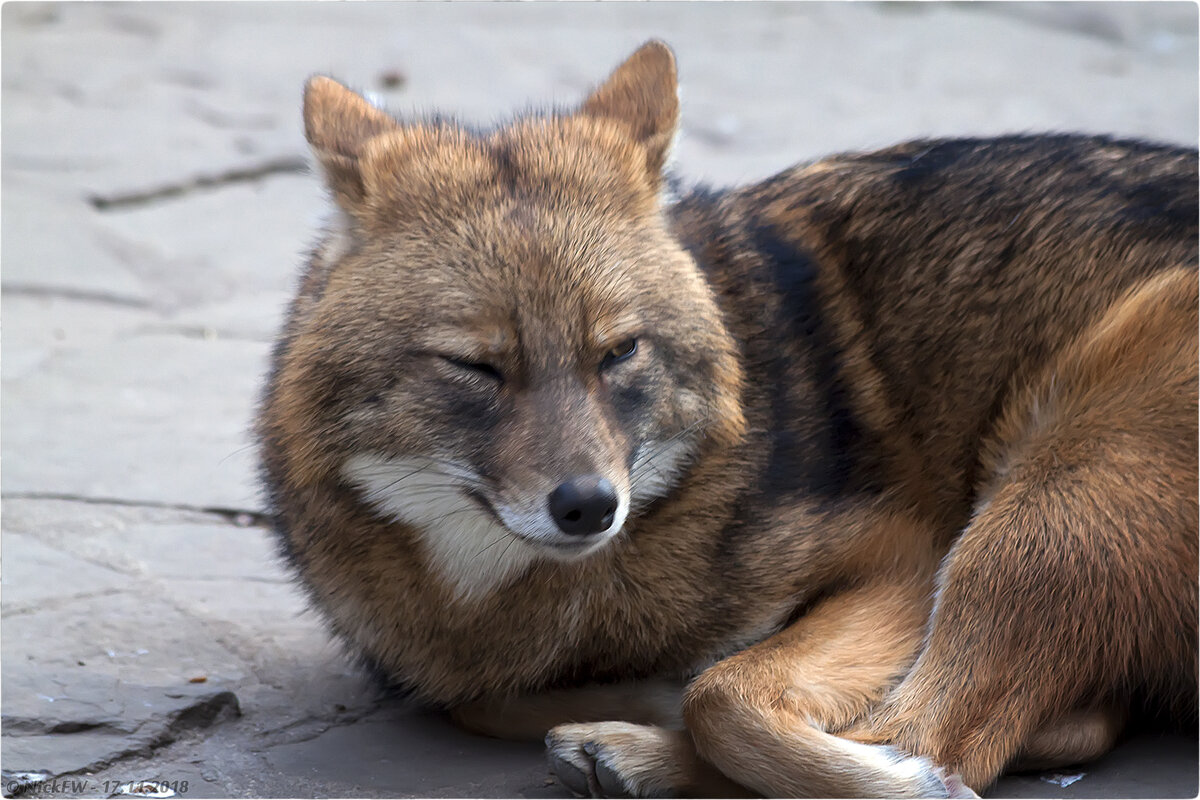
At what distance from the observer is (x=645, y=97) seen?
425 cm

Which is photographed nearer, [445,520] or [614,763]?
[614,763]

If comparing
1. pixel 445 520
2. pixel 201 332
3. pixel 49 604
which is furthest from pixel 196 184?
pixel 445 520

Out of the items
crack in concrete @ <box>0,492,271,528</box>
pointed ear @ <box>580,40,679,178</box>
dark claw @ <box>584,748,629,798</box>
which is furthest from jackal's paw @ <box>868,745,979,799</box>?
crack in concrete @ <box>0,492,271,528</box>

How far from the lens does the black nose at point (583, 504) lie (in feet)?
11.3

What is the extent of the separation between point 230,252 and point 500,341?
197 inches

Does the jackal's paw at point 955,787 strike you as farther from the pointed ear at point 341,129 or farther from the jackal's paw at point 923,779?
the pointed ear at point 341,129

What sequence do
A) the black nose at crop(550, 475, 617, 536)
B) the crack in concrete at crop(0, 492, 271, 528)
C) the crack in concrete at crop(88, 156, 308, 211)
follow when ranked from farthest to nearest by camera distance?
the crack in concrete at crop(88, 156, 308, 211) → the crack in concrete at crop(0, 492, 271, 528) → the black nose at crop(550, 475, 617, 536)

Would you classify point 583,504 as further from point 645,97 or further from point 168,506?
point 168,506

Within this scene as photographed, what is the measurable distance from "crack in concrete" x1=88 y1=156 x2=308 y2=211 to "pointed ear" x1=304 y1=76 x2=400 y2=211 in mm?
4447

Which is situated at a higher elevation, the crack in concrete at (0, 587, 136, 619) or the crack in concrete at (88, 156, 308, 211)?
the crack in concrete at (88, 156, 308, 211)

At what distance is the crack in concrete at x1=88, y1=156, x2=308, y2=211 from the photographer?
28.5ft

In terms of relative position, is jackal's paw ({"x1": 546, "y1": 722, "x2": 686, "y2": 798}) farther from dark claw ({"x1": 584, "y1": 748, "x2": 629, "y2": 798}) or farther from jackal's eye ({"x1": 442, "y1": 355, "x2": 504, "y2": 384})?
jackal's eye ({"x1": 442, "y1": 355, "x2": 504, "y2": 384})

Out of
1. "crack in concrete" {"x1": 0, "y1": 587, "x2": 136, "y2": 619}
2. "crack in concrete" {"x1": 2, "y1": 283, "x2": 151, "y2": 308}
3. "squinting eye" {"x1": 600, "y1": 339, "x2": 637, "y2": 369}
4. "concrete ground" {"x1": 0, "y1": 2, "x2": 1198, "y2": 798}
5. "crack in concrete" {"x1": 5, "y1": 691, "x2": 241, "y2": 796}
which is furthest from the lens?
"crack in concrete" {"x1": 2, "y1": 283, "x2": 151, "y2": 308}

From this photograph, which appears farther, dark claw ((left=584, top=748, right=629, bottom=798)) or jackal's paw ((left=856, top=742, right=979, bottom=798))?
dark claw ((left=584, top=748, right=629, bottom=798))
